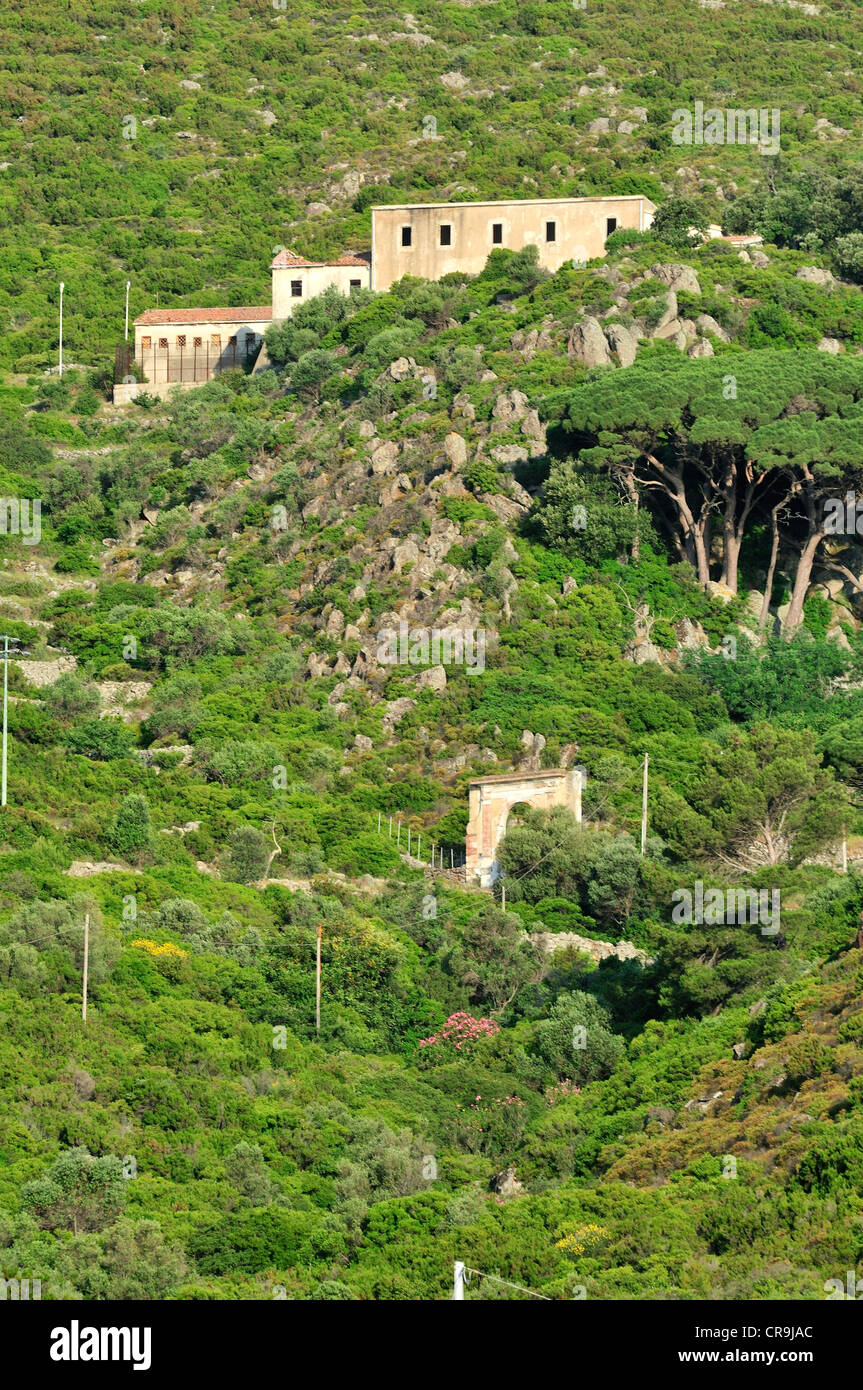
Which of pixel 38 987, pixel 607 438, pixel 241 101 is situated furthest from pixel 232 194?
pixel 38 987

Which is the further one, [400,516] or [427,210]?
[427,210]

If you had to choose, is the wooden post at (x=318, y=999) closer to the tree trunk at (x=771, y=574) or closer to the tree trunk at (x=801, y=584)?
the tree trunk at (x=771, y=574)

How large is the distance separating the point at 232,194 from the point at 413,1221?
70.7 metres

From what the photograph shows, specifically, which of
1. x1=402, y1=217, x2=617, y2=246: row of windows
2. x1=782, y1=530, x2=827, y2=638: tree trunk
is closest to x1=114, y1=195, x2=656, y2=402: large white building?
x1=402, y1=217, x2=617, y2=246: row of windows

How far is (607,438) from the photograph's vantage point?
224 ft

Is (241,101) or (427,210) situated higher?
(241,101)

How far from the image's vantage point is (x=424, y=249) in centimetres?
8306

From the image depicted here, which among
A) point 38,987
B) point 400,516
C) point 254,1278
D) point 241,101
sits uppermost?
point 241,101

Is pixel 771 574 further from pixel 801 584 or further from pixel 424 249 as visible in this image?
pixel 424 249

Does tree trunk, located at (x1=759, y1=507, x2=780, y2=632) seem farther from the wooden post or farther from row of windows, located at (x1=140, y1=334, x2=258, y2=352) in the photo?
row of windows, located at (x1=140, y1=334, x2=258, y2=352)

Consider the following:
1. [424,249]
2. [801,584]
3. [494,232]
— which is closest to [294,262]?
[424,249]

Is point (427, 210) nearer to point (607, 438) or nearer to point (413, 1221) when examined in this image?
point (607, 438)

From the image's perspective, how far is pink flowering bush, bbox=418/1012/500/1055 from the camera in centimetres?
5409

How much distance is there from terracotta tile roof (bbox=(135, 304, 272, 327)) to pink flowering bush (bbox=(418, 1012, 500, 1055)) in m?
38.5
